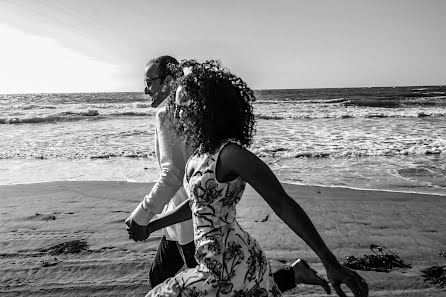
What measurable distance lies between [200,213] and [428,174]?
7895 mm

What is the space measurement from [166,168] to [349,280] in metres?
1.21

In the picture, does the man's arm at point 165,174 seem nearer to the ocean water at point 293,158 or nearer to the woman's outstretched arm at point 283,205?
the woman's outstretched arm at point 283,205

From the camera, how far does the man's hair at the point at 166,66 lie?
8.19 feet

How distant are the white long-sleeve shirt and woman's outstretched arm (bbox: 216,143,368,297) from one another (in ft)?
2.63

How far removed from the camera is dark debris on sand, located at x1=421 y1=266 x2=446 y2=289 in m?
3.51

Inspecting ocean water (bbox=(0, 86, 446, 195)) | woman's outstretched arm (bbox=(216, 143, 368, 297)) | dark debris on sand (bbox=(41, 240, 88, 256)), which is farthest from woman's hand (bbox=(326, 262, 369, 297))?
ocean water (bbox=(0, 86, 446, 195))

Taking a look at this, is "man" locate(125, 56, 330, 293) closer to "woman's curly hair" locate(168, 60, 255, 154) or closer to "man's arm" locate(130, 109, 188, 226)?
"man's arm" locate(130, 109, 188, 226)

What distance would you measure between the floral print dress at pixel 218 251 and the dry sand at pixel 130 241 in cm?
198

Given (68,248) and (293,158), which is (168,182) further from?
(293,158)

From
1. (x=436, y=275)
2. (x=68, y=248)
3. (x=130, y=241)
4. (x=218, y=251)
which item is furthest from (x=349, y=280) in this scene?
(x=68, y=248)

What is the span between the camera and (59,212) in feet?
18.8

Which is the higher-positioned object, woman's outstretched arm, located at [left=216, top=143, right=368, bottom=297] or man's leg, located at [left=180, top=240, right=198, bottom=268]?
woman's outstretched arm, located at [left=216, top=143, right=368, bottom=297]

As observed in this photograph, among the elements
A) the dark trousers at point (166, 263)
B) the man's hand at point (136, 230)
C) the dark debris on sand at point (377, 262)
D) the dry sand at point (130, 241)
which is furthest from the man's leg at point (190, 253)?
the dark debris on sand at point (377, 262)

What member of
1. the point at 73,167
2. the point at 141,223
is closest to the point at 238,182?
the point at 141,223
